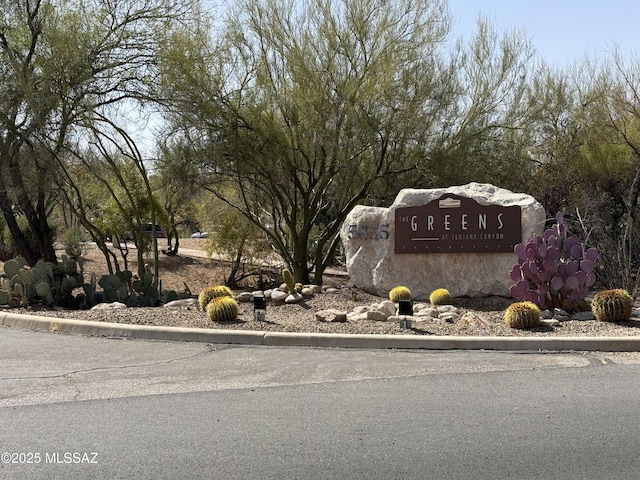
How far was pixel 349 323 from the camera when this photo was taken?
11172 mm

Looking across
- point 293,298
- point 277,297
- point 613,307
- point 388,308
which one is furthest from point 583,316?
point 277,297

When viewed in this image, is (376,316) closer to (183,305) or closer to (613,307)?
(613,307)

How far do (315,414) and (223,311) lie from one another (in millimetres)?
5130

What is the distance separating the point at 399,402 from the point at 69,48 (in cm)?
1204

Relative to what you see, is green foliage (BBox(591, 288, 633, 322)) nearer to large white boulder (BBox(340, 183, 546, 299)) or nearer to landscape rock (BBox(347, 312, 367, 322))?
large white boulder (BBox(340, 183, 546, 299))

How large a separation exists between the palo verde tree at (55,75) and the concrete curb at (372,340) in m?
7.24

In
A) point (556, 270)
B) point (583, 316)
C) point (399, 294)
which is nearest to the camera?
point (583, 316)

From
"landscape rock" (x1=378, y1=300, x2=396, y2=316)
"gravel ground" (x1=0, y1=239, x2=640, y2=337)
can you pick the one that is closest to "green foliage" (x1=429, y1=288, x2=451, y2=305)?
"gravel ground" (x1=0, y1=239, x2=640, y2=337)

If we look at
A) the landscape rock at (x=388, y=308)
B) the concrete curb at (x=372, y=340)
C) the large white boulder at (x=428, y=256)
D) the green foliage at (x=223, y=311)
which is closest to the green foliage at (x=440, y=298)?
the large white boulder at (x=428, y=256)

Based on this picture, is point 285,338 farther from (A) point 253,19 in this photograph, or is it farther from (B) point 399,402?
(A) point 253,19

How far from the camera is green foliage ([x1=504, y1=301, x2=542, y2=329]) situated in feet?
34.3

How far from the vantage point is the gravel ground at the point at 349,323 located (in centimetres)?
1027

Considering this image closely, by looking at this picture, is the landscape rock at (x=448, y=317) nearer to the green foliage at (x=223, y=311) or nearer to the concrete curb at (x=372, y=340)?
the concrete curb at (x=372, y=340)

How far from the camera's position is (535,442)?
5.38 meters
